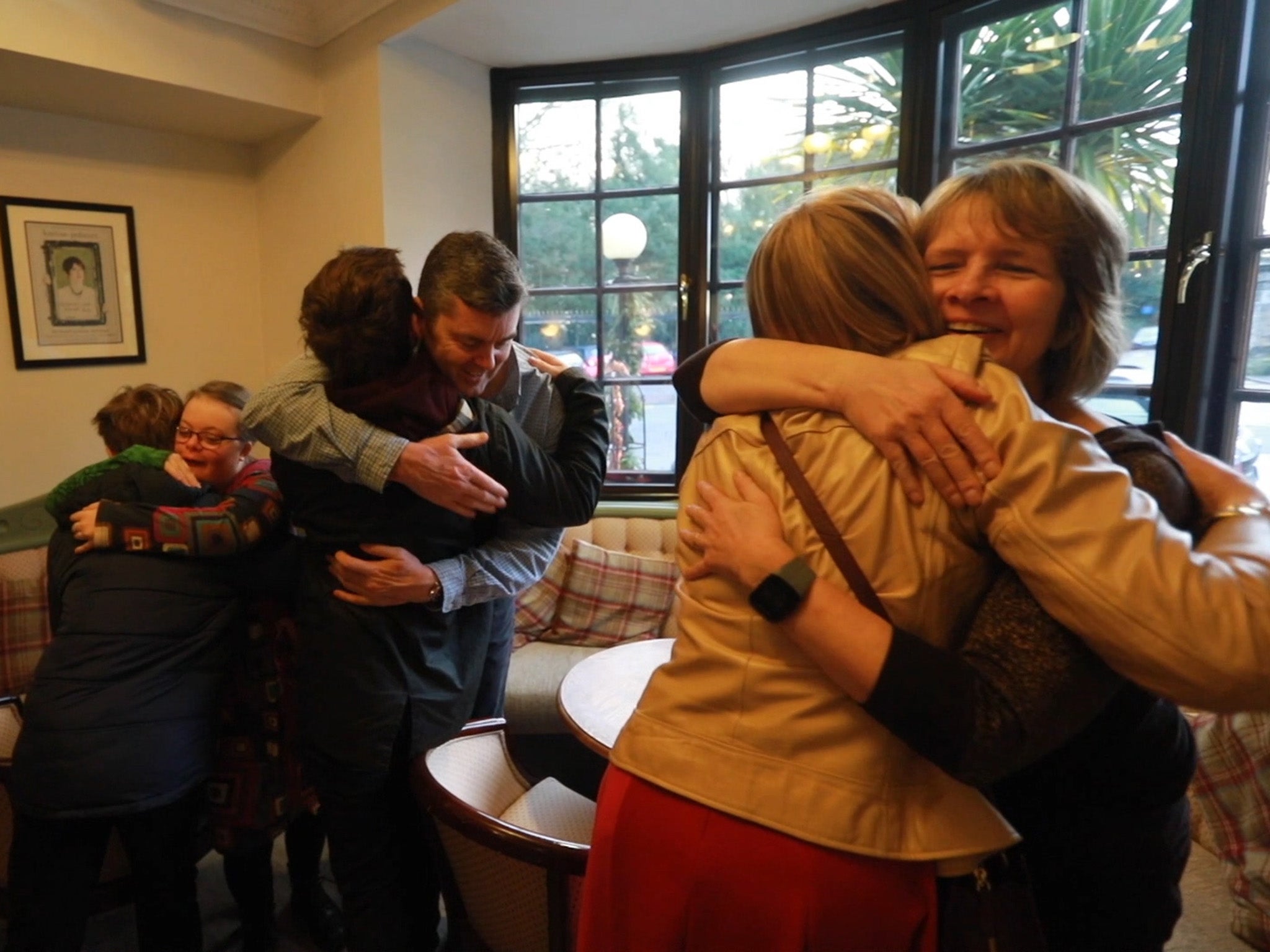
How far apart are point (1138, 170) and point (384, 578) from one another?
2115mm

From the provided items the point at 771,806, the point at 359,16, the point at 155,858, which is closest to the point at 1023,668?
the point at 771,806

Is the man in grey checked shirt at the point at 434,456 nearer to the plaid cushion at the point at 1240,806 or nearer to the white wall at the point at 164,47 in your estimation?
the plaid cushion at the point at 1240,806

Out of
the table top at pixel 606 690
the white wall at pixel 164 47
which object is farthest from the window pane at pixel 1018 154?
the white wall at pixel 164 47

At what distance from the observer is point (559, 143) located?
3.28 metres

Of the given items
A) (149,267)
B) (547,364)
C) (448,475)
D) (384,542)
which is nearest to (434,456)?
(448,475)

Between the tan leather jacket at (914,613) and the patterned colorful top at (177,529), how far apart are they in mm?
1025

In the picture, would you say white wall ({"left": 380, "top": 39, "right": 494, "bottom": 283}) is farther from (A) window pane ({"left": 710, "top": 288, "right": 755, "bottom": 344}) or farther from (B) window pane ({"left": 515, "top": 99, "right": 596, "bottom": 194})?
(A) window pane ({"left": 710, "top": 288, "right": 755, "bottom": 344})

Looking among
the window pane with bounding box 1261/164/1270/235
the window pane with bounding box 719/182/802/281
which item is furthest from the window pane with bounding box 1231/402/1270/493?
Result: the window pane with bounding box 719/182/802/281

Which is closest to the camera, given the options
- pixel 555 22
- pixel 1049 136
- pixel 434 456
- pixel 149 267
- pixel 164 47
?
pixel 434 456

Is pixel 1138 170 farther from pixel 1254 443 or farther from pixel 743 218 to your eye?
pixel 743 218

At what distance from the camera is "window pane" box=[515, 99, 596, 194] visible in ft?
10.7

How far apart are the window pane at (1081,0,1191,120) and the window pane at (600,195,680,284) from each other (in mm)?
1427

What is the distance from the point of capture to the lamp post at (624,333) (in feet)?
10.6

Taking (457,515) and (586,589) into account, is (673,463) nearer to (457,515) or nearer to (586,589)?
(586,589)
